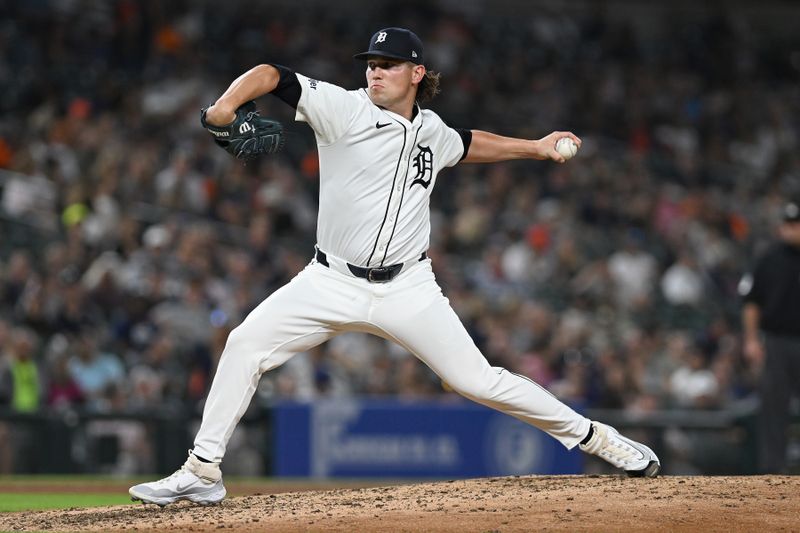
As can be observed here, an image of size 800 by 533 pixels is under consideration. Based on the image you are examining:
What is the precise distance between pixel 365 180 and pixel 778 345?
4.02 meters

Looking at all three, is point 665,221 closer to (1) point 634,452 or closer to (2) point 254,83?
(1) point 634,452

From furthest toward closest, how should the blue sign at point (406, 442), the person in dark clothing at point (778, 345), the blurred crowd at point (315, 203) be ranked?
the blurred crowd at point (315, 203)
the blue sign at point (406, 442)
the person in dark clothing at point (778, 345)

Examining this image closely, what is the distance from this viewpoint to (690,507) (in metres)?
5.46

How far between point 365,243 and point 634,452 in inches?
69.5

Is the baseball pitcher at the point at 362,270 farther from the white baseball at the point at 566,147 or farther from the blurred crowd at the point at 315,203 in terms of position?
the blurred crowd at the point at 315,203

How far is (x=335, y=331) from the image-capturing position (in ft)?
18.4

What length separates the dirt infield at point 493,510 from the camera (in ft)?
16.9

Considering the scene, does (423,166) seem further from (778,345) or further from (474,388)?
(778,345)

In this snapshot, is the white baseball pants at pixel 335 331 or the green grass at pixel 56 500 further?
the green grass at pixel 56 500

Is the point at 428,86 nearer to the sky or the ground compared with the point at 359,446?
nearer to the sky

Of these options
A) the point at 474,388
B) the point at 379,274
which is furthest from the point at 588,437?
the point at 379,274

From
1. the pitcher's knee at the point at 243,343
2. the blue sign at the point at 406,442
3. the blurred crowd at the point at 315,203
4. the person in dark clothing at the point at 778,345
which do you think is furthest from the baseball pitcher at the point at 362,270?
the blurred crowd at the point at 315,203

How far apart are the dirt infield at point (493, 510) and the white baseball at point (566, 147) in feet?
5.10

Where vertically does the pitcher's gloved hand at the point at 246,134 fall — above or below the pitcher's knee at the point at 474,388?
above
